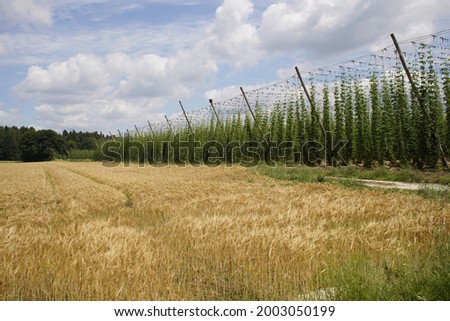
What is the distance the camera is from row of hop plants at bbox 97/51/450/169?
2077 cm

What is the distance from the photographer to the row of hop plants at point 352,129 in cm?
2077

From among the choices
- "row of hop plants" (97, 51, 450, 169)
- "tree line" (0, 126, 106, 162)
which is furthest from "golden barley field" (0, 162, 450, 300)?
"tree line" (0, 126, 106, 162)

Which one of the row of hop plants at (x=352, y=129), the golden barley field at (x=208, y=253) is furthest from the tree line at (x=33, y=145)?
the golden barley field at (x=208, y=253)

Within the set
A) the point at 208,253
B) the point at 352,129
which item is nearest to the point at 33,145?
the point at 352,129

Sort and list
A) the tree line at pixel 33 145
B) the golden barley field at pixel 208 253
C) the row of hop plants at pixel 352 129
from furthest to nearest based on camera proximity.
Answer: the tree line at pixel 33 145, the row of hop plants at pixel 352 129, the golden barley field at pixel 208 253

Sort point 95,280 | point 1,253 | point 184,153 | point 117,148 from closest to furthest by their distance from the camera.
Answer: point 95,280, point 1,253, point 184,153, point 117,148

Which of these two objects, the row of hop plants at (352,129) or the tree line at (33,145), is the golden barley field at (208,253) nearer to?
the row of hop plants at (352,129)

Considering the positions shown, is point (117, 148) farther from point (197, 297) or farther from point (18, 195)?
point (197, 297)

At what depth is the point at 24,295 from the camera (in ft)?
15.7

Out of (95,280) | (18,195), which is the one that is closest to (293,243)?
(95,280)

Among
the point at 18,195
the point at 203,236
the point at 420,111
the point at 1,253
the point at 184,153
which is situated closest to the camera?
the point at 1,253

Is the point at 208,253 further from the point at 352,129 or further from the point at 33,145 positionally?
the point at 33,145

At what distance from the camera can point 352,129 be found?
86.2 ft

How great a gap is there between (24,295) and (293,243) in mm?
3288
